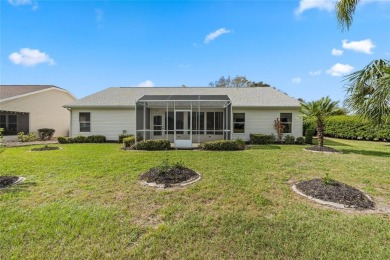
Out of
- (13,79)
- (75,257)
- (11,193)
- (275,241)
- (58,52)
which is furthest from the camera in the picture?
(13,79)

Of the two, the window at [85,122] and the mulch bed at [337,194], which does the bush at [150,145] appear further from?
the mulch bed at [337,194]

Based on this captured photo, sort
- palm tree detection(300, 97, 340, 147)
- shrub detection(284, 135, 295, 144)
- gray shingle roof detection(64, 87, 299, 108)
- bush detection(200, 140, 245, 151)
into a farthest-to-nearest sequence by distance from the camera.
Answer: gray shingle roof detection(64, 87, 299, 108), shrub detection(284, 135, 295, 144), bush detection(200, 140, 245, 151), palm tree detection(300, 97, 340, 147)

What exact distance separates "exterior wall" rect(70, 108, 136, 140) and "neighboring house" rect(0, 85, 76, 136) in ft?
20.4

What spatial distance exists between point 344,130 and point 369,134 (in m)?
2.56

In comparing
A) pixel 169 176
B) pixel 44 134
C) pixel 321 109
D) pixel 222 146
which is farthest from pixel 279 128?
pixel 44 134

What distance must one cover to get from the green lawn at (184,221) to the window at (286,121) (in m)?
10.6

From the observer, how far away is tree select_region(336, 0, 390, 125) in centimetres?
502

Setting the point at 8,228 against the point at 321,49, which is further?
the point at 321,49

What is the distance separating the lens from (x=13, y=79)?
25.4 m

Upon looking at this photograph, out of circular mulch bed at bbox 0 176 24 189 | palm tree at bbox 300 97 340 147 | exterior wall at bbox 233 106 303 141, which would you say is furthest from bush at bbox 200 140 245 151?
circular mulch bed at bbox 0 176 24 189

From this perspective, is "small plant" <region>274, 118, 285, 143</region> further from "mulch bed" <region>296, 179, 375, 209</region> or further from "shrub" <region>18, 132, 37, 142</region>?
"shrub" <region>18, 132, 37, 142</region>

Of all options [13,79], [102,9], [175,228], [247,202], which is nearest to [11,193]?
[175,228]

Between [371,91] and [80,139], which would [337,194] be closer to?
[371,91]

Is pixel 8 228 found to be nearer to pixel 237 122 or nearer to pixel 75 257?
pixel 75 257
